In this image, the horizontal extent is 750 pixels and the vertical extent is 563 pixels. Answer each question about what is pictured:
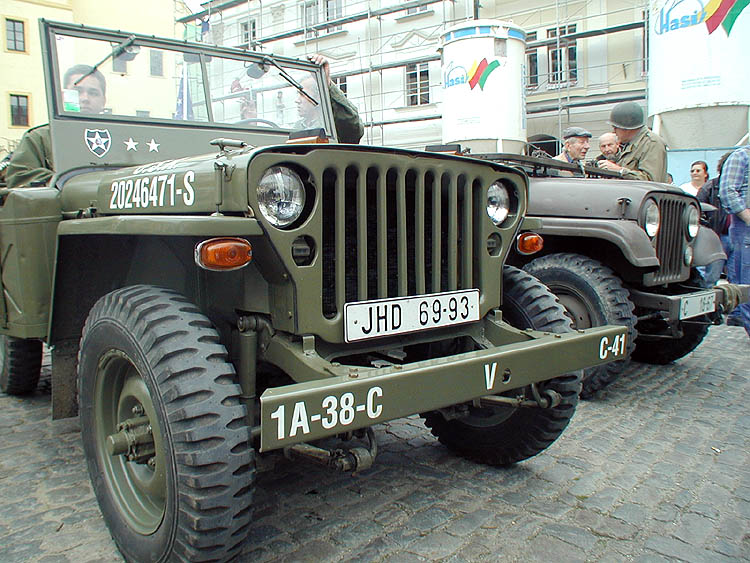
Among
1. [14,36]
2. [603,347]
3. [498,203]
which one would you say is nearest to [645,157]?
[498,203]

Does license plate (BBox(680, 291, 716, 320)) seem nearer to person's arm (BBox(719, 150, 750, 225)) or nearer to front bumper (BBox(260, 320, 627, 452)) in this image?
person's arm (BBox(719, 150, 750, 225))

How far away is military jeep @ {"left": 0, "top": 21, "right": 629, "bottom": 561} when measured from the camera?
191 centimetres

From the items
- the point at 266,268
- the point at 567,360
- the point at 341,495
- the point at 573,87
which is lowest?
the point at 341,495

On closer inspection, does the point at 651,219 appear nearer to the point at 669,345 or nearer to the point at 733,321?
the point at 669,345

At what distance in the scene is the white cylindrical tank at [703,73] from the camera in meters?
12.7

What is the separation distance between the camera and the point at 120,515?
2.29 m

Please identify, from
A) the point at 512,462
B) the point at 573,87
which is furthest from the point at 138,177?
the point at 573,87

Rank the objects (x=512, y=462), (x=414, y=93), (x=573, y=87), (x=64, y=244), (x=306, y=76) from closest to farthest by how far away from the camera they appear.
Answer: (x=64, y=244) < (x=512, y=462) < (x=306, y=76) < (x=573, y=87) < (x=414, y=93)

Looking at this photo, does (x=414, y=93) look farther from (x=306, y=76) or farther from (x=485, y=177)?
(x=485, y=177)

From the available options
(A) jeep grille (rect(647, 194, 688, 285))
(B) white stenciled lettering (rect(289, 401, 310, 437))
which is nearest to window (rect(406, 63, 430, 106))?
(A) jeep grille (rect(647, 194, 688, 285))

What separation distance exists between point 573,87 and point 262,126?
15.3 metres

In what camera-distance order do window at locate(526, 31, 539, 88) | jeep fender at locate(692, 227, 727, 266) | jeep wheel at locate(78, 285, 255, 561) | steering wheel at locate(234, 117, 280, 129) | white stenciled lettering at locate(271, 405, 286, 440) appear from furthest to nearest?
window at locate(526, 31, 539, 88)
jeep fender at locate(692, 227, 727, 266)
steering wheel at locate(234, 117, 280, 129)
jeep wheel at locate(78, 285, 255, 561)
white stenciled lettering at locate(271, 405, 286, 440)

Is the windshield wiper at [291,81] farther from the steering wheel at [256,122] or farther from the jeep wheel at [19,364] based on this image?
the jeep wheel at [19,364]

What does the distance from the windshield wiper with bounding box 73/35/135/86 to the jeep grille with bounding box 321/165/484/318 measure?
6.24ft
